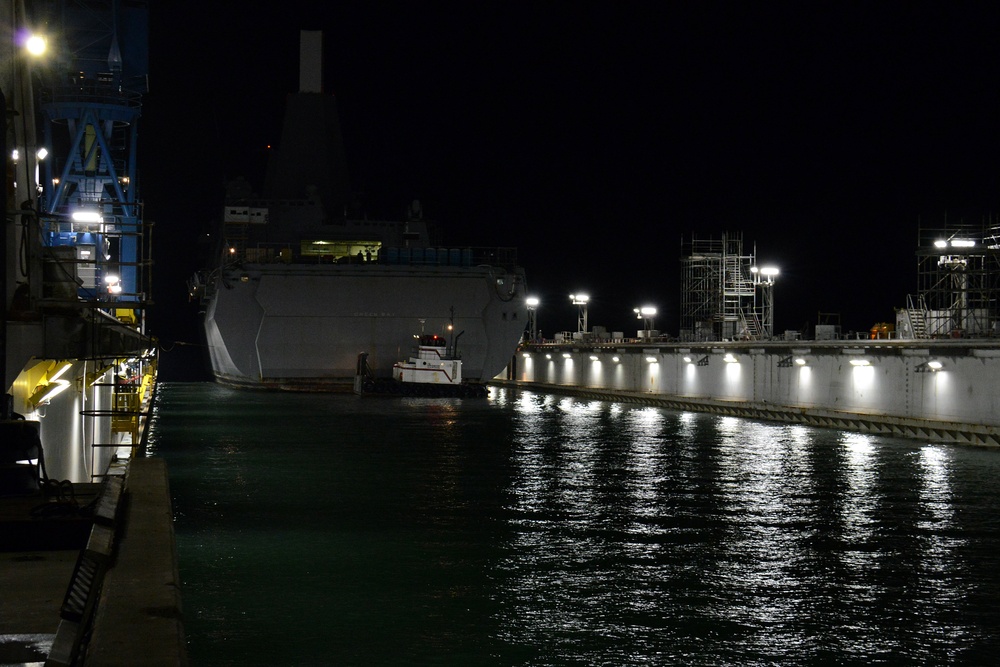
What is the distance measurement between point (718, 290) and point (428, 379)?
1999 cm

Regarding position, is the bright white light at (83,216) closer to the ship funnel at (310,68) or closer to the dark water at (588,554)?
the dark water at (588,554)

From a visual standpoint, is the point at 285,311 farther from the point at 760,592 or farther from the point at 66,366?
the point at 760,592

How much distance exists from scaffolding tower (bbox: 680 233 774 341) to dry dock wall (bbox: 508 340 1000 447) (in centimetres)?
836

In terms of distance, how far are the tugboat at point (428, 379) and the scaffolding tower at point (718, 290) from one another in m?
14.2

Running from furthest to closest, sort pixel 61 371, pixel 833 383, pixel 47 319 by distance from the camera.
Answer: pixel 833 383 < pixel 61 371 < pixel 47 319

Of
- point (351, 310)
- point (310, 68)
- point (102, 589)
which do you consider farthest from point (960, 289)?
point (310, 68)

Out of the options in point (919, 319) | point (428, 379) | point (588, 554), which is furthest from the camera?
point (428, 379)

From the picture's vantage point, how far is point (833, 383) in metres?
40.2

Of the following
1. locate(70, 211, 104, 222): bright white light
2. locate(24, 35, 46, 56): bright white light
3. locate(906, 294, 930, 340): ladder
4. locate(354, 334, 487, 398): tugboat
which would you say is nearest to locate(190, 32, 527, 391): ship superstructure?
locate(354, 334, 487, 398): tugboat

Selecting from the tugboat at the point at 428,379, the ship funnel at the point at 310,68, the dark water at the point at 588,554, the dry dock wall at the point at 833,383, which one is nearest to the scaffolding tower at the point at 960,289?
the dry dock wall at the point at 833,383

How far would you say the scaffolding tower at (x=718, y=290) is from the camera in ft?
222

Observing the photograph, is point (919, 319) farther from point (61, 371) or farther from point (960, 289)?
point (61, 371)

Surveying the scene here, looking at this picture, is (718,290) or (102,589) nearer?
(102,589)

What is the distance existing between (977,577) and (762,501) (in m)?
6.92
